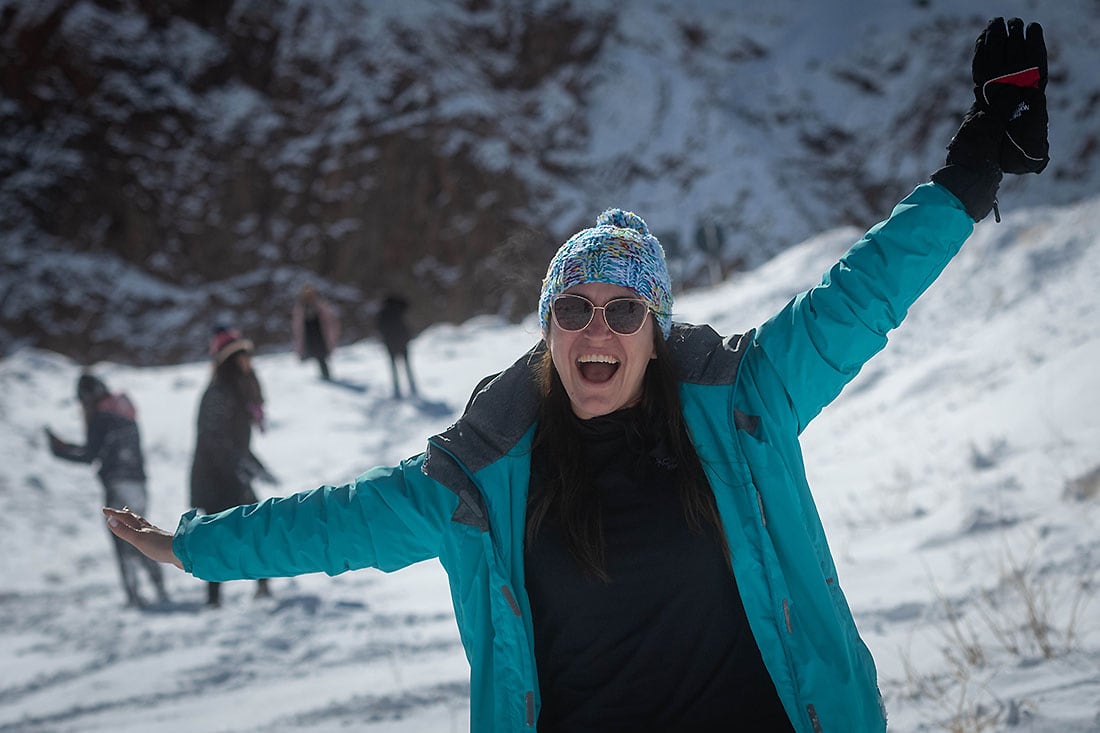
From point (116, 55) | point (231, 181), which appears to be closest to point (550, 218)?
point (231, 181)

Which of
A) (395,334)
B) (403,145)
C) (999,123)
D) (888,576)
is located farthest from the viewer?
(403,145)

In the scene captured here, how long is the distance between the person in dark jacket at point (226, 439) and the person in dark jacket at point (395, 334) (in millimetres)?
6700

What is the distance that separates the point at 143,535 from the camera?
2.06 metres

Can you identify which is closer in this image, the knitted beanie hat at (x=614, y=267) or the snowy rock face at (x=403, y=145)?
the knitted beanie hat at (x=614, y=267)

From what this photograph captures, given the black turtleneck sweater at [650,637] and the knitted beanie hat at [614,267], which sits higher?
the knitted beanie hat at [614,267]

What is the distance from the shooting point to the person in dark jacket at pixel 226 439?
19.4 ft

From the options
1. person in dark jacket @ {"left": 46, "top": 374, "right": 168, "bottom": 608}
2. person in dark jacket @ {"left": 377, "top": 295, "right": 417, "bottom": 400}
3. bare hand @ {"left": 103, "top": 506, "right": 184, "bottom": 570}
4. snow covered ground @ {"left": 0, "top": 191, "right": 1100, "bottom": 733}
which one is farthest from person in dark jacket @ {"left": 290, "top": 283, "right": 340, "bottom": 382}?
bare hand @ {"left": 103, "top": 506, "right": 184, "bottom": 570}

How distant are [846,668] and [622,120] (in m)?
39.2

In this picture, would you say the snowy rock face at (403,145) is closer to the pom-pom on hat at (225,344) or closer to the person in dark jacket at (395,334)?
the person in dark jacket at (395,334)

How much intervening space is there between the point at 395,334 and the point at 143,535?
35.7 ft

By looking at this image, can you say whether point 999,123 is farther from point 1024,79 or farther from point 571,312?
point 571,312

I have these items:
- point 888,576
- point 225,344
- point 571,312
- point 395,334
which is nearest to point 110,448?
point 225,344

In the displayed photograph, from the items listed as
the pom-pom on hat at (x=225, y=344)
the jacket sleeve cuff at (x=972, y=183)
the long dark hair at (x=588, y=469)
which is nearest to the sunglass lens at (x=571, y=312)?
the long dark hair at (x=588, y=469)

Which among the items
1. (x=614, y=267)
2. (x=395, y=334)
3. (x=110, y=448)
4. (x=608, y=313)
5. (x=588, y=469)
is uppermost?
(x=395, y=334)
